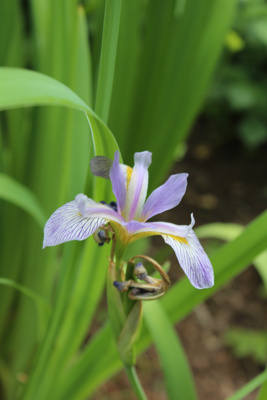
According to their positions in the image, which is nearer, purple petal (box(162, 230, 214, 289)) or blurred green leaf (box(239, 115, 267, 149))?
purple petal (box(162, 230, 214, 289))

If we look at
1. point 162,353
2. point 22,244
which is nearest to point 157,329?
point 162,353

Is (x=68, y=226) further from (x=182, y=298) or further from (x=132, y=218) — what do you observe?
(x=182, y=298)

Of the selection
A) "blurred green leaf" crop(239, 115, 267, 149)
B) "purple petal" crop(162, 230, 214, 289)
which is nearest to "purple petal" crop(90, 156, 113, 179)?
"purple petal" crop(162, 230, 214, 289)

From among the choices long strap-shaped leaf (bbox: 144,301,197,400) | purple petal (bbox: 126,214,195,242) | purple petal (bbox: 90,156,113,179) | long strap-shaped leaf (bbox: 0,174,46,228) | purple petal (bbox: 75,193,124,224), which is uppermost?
purple petal (bbox: 90,156,113,179)

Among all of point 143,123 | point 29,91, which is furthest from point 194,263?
point 143,123

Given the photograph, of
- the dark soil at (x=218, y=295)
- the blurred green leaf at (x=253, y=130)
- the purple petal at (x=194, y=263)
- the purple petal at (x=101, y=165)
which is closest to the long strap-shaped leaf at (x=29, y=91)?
the purple petal at (x=101, y=165)

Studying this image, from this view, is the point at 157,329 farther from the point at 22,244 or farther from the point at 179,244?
the point at 22,244

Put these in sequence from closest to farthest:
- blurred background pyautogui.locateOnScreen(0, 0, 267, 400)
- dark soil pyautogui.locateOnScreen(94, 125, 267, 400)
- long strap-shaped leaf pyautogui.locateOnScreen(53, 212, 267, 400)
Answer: long strap-shaped leaf pyautogui.locateOnScreen(53, 212, 267, 400), blurred background pyautogui.locateOnScreen(0, 0, 267, 400), dark soil pyautogui.locateOnScreen(94, 125, 267, 400)

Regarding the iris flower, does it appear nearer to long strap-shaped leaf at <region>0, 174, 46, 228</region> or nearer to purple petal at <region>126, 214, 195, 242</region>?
purple petal at <region>126, 214, 195, 242</region>
